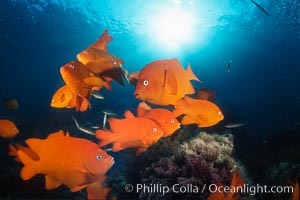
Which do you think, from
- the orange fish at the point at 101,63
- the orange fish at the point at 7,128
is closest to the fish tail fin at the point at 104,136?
the orange fish at the point at 101,63

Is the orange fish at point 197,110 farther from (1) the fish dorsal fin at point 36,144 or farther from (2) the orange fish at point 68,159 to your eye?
(1) the fish dorsal fin at point 36,144

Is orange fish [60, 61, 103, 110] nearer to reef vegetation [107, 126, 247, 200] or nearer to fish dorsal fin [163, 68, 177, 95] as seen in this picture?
fish dorsal fin [163, 68, 177, 95]

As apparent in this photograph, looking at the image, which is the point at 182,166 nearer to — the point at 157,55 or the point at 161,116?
the point at 161,116

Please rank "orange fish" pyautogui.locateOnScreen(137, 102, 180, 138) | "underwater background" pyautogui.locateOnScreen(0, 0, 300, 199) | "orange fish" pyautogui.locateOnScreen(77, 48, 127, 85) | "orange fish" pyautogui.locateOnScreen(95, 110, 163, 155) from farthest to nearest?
"underwater background" pyautogui.locateOnScreen(0, 0, 300, 199) < "orange fish" pyautogui.locateOnScreen(137, 102, 180, 138) < "orange fish" pyautogui.locateOnScreen(95, 110, 163, 155) < "orange fish" pyautogui.locateOnScreen(77, 48, 127, 85)

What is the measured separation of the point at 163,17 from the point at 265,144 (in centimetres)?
2191

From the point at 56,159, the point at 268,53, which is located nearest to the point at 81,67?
the point at 56,159

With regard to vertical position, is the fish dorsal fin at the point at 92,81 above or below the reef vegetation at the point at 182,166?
above

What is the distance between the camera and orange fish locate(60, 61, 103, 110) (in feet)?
8.55

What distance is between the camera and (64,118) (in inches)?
704

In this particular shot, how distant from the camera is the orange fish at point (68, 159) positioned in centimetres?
240

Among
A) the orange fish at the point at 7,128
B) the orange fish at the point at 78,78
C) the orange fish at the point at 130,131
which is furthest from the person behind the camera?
the orange fish at the point at 7,128

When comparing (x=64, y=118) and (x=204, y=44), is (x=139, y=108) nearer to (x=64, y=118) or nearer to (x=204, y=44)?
(x=64, y=118)

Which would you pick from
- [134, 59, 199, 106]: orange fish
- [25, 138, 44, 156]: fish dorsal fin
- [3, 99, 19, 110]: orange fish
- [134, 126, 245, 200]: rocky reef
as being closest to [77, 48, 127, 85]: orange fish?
[134, 59, 199, 106]: orange fish

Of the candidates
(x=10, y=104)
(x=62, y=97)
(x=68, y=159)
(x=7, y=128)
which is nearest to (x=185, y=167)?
(x=62, y=97)
